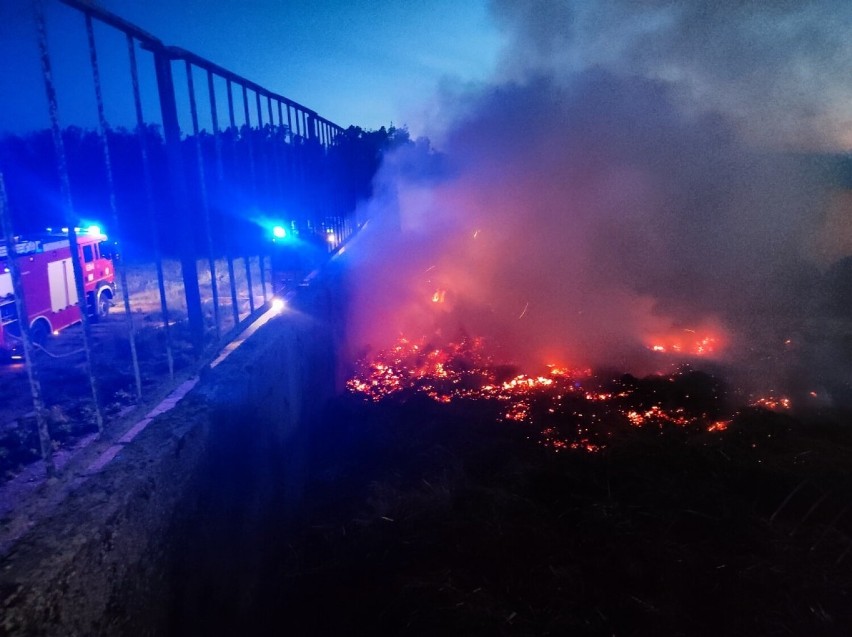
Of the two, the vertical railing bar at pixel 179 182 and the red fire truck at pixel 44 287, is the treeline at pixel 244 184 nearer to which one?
the vertical railing bar at pixel 179 182

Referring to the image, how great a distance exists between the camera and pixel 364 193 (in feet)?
37.7

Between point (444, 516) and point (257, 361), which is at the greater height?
→ point (257, 361)

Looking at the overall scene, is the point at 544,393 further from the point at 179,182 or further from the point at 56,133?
the point at 56,133

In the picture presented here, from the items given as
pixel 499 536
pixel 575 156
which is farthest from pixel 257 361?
pixel 575 156

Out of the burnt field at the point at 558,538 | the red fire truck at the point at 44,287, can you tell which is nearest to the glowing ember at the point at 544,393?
the burnt field at the point at 558,538

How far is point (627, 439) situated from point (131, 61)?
5.23m

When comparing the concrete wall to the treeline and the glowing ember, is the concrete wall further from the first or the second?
the glowing ember

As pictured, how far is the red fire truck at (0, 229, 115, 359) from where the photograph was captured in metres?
9.70

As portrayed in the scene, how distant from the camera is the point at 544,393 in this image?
6.32 meters

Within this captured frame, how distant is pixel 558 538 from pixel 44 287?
12.4 metres

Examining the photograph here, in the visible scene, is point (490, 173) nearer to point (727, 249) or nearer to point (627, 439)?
point (727, 249)

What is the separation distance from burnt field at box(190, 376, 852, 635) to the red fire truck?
335 inches

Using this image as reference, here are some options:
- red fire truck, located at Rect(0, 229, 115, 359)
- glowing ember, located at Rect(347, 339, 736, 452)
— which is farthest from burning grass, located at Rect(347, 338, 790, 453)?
red fire truck, located at Rect(0, 229, 115, 359)

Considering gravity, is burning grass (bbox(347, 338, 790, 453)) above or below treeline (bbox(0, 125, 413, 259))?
below
